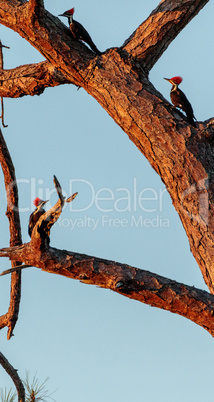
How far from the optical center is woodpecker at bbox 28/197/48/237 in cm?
447

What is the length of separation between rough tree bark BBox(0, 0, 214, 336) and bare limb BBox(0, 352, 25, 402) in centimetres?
127

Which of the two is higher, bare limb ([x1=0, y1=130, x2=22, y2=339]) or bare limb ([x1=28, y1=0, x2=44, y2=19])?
bare limb ([x1=28, y1=0, x2=44, y2=19])

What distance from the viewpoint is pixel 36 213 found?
14.9 ft

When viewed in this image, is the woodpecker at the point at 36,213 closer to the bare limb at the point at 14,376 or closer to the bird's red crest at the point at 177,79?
the bare limb at the point at 14,376

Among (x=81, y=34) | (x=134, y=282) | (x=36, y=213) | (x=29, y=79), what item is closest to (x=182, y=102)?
(x=81, y=34)

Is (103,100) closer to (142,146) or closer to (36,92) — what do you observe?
(142,146)

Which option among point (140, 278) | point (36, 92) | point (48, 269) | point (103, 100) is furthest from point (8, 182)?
point (140, 278)

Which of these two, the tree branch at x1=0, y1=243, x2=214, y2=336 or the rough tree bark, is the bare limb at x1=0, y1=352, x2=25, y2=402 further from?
the tree branch at x1=0, y1=243, x2=214, y2=336

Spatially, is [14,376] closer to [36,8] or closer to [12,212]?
[12,212]

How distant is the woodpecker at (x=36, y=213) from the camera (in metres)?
4.47

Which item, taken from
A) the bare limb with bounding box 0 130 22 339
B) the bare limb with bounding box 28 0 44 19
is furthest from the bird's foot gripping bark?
the bare limb with bounding box 28 0 44 19

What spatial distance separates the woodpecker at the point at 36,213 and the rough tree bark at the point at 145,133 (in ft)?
4.29

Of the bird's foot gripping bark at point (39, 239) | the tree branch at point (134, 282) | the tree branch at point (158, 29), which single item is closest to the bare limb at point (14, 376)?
the bird's foot gripping bark at point (39, 239)

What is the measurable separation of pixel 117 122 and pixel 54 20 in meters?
0.87
